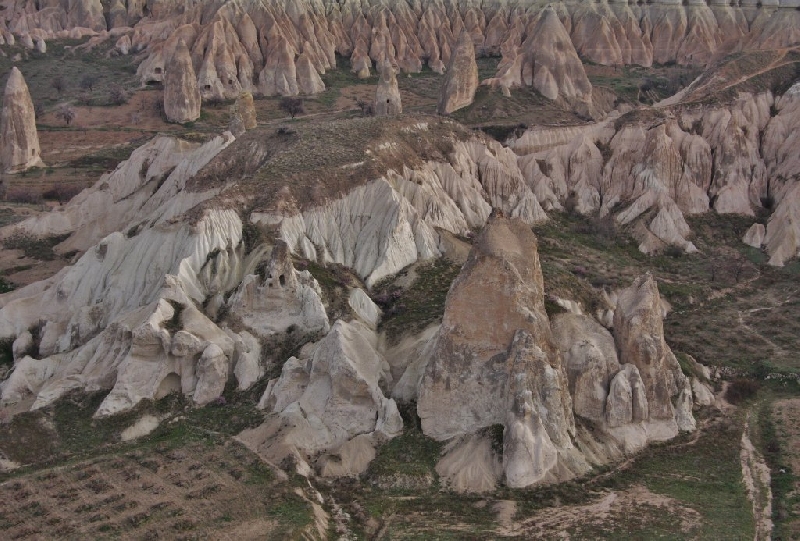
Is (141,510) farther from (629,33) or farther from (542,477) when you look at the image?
(629,33)

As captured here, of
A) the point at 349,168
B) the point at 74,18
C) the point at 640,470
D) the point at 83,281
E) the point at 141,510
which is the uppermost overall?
the point at 74,18

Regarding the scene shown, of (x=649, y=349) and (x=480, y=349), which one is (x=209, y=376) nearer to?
(x=480, y=349)

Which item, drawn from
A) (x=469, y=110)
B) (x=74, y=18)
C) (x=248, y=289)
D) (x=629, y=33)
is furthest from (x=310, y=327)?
(x=74, y=18)

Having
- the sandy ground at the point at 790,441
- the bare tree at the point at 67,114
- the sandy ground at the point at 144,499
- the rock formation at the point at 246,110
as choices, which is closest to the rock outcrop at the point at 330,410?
the sandy ground at the point at 144,499

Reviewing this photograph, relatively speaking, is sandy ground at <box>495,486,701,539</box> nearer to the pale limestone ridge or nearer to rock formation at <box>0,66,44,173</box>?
the pale limestone ridge

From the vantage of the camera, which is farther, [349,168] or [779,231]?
[779,231]

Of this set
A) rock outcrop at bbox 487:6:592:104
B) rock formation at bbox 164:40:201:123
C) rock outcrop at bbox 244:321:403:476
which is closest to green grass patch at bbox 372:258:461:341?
rock outcrop at bbox 244:321:403:476

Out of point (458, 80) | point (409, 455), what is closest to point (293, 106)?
point (458, 80)
